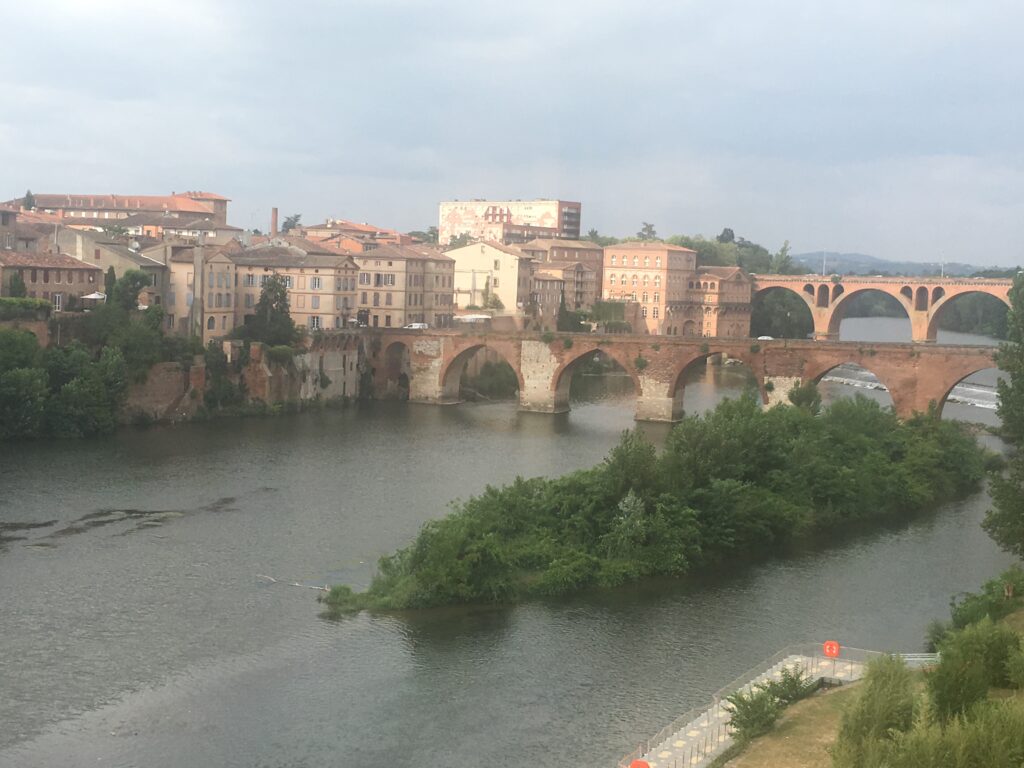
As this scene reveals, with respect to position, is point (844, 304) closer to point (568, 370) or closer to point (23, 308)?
point (568, 370)

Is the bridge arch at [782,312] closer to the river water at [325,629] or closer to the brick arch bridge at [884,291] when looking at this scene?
the brick arch bridge at [884,291]

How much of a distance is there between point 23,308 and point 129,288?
15.2 feet

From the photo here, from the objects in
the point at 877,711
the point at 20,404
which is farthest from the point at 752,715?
the point at 20,404

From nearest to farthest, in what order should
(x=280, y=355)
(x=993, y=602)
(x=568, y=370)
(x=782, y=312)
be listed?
(x=993, y=602)
(x=280, y=355)
(x=568, y=370)
(x=782, y=312)

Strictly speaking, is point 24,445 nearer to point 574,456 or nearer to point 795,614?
point 574,456

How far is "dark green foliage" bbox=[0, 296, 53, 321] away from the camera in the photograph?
48.6m

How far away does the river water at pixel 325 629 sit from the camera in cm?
2070

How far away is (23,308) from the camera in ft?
161

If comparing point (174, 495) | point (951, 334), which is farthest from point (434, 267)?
point (951, 334)

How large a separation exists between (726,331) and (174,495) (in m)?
61.6

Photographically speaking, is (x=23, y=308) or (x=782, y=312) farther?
(x=782, y=312)

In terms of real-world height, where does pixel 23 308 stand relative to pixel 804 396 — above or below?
above

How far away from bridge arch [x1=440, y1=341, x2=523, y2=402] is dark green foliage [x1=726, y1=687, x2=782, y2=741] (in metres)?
40.6

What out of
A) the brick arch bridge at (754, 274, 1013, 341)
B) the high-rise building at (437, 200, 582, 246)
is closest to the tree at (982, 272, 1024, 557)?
the brick arch bridge at (754, 274, 1013, 341)
